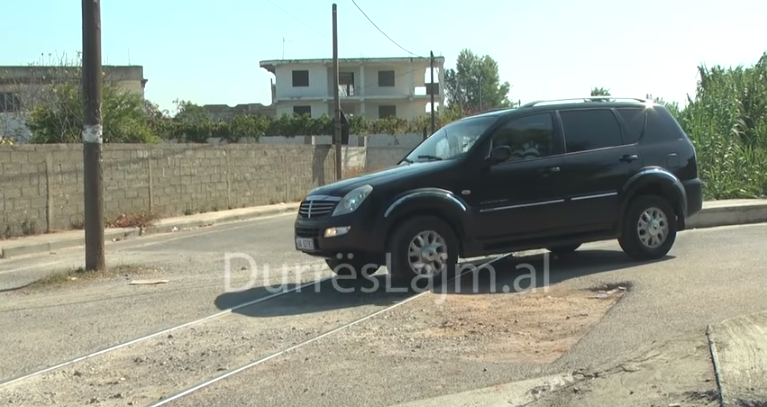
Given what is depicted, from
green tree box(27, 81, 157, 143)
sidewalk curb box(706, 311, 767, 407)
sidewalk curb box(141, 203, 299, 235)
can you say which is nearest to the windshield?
sidewalk curb box(706, 311, 767, 407)

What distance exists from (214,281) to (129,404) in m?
4.46

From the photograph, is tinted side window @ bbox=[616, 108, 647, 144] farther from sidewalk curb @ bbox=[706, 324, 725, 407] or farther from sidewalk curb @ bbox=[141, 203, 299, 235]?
sidewalk curb @ bbox=[141, 203, 299, 235]

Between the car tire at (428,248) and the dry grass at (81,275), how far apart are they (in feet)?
12.8

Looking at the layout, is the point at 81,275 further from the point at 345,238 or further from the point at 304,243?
the point at 345,238

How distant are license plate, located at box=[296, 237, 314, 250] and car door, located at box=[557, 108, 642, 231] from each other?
2897mm

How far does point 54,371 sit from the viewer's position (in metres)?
5.65

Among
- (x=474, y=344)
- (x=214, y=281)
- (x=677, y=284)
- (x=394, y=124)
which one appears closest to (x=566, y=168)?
(x=677, y=284)

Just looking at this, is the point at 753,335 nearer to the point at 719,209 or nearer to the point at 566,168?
the point at 566,168

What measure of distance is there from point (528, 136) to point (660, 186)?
175 centimetres

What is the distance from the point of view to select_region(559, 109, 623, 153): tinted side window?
9.06 m

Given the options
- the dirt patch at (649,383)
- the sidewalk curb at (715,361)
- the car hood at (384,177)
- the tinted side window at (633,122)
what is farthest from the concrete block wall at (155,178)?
the sidewalk curb at (715,361)

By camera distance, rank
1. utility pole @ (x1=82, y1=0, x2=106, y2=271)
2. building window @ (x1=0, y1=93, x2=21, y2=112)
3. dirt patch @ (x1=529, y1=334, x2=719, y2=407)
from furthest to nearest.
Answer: building window @ (x1=0, y1=93, x2=21, y2=112)
utility pole @ (x1=82, y1=0, x2=106, y2=271)
dirt patch @ (x1=529, y1=334, x2=719, y2=407)

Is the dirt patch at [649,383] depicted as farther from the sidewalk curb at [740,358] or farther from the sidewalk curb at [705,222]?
the sidewalk curb at [705,222]

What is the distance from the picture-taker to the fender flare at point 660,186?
9.09 meters
